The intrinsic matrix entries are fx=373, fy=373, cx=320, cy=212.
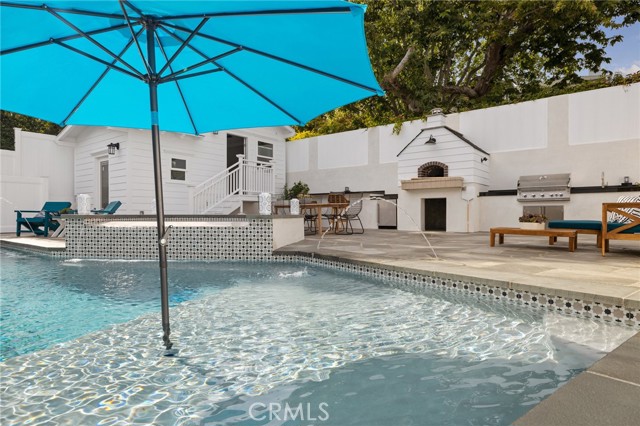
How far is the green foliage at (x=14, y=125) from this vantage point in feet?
65.7

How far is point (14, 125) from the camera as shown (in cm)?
2105

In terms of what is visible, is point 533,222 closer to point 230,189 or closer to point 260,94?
point 260,94

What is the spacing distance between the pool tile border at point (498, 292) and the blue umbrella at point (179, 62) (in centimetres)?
205

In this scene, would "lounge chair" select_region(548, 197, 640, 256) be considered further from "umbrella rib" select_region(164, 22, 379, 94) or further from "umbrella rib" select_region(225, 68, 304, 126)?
"umbrella rib" select_region(225, 68, 304, 126)

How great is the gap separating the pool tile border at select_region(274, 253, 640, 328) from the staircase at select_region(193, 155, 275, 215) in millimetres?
5754

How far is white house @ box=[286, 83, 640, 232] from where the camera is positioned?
8.57 metres

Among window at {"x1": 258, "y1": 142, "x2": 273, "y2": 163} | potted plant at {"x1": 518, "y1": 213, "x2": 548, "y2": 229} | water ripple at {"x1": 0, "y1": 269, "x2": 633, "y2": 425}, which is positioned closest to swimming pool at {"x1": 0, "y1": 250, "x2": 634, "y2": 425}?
water ripple at {"x1": 0, "y1": 269, "x2": 633, "y2": 425}

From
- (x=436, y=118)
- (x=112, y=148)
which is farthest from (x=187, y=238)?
(x=436, y=118)

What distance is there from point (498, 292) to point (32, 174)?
44.0 feet

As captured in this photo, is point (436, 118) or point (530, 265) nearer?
point (530, 265)


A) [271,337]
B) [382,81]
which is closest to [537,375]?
[271,337]

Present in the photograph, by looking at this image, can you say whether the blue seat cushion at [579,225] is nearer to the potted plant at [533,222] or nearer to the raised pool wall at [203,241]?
the potted plant at [533,222]

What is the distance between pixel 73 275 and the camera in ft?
16.9

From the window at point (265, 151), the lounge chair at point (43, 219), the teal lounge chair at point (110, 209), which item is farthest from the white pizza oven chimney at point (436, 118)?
the lounge chair at point (43, 219)
